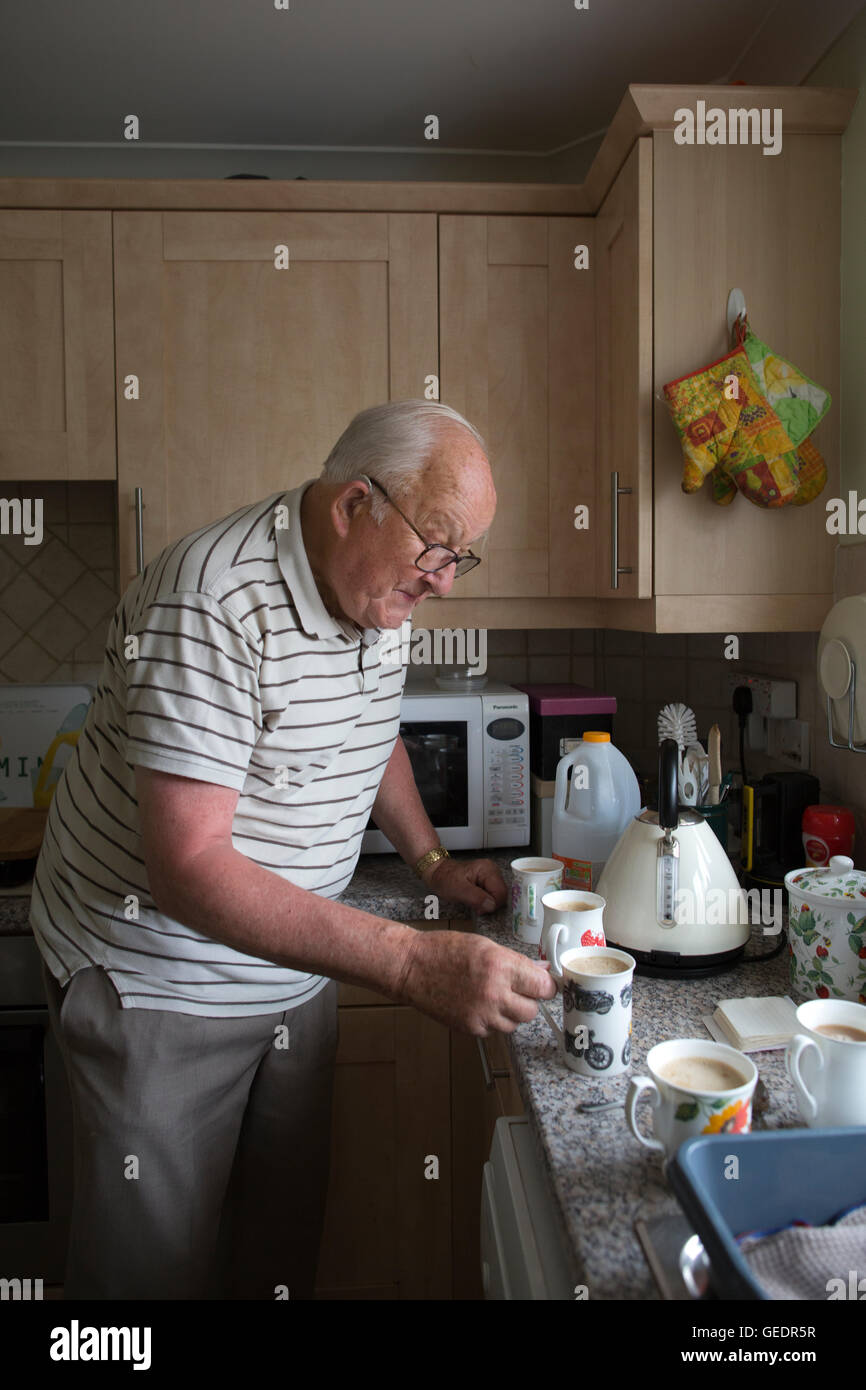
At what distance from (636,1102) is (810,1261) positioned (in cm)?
19

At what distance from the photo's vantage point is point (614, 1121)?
35.1 inches

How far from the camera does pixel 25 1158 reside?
1568 millimetres

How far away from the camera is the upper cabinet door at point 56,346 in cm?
170

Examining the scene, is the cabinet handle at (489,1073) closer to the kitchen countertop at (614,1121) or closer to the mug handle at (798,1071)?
the kitchen countertop at (614,1121)

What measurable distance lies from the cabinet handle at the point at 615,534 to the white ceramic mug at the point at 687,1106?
912 mm

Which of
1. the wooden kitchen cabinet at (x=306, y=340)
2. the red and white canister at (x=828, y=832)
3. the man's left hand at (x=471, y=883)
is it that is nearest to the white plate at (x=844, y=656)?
the red and white canister at (x=828, y=832)

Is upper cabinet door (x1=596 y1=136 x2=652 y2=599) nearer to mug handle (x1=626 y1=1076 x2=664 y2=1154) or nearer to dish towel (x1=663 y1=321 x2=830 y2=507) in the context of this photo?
dish towel (x1=663 y1=321 x2=830 y2=507)

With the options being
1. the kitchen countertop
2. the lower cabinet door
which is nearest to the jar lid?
the kitchen countertop

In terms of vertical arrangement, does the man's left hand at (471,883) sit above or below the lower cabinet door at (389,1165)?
above

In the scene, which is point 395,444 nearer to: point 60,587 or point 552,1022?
point 552,1022

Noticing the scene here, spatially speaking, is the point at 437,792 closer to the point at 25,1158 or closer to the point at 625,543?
the point at 625,543

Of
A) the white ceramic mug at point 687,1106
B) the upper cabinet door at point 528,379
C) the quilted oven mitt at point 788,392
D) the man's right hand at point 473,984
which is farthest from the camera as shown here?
the upper cabinet door at point 528,379

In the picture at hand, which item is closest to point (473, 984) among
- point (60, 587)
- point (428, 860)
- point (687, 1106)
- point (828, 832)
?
point (687, 1106)
